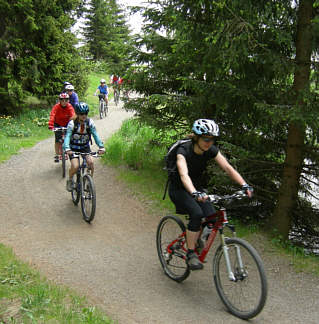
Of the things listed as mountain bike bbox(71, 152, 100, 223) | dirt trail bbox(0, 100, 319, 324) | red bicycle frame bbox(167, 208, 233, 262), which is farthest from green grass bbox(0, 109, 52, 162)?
red bicycle frame bbox(167, 208, 233, 262)

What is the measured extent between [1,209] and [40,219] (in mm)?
1153

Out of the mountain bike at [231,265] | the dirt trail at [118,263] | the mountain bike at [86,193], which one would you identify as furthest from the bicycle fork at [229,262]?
the mountain bike at [86,193]

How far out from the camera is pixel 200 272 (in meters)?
5.77

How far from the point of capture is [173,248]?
17.9 ft

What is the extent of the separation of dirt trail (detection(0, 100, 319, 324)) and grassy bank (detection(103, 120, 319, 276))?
32cm

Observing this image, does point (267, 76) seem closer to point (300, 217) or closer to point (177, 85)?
point (300, 217)

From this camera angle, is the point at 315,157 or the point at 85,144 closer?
the point at 315,157

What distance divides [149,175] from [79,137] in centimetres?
337

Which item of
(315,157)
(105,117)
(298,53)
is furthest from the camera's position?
(105,117)

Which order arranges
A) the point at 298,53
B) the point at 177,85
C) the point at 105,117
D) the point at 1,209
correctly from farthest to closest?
the point at 105,117 → the point at 177,85 → the point at 1,209 → the point at 298,53

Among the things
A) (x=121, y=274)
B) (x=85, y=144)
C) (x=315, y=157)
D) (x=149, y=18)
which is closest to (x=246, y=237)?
(x=315, y=157)

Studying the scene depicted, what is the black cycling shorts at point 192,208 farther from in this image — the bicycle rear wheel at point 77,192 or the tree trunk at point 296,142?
the bicycle rear wheel at point 77,192

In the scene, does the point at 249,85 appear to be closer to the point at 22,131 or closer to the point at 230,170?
the point at 230,170

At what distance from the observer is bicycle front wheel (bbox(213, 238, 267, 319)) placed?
418 cm
